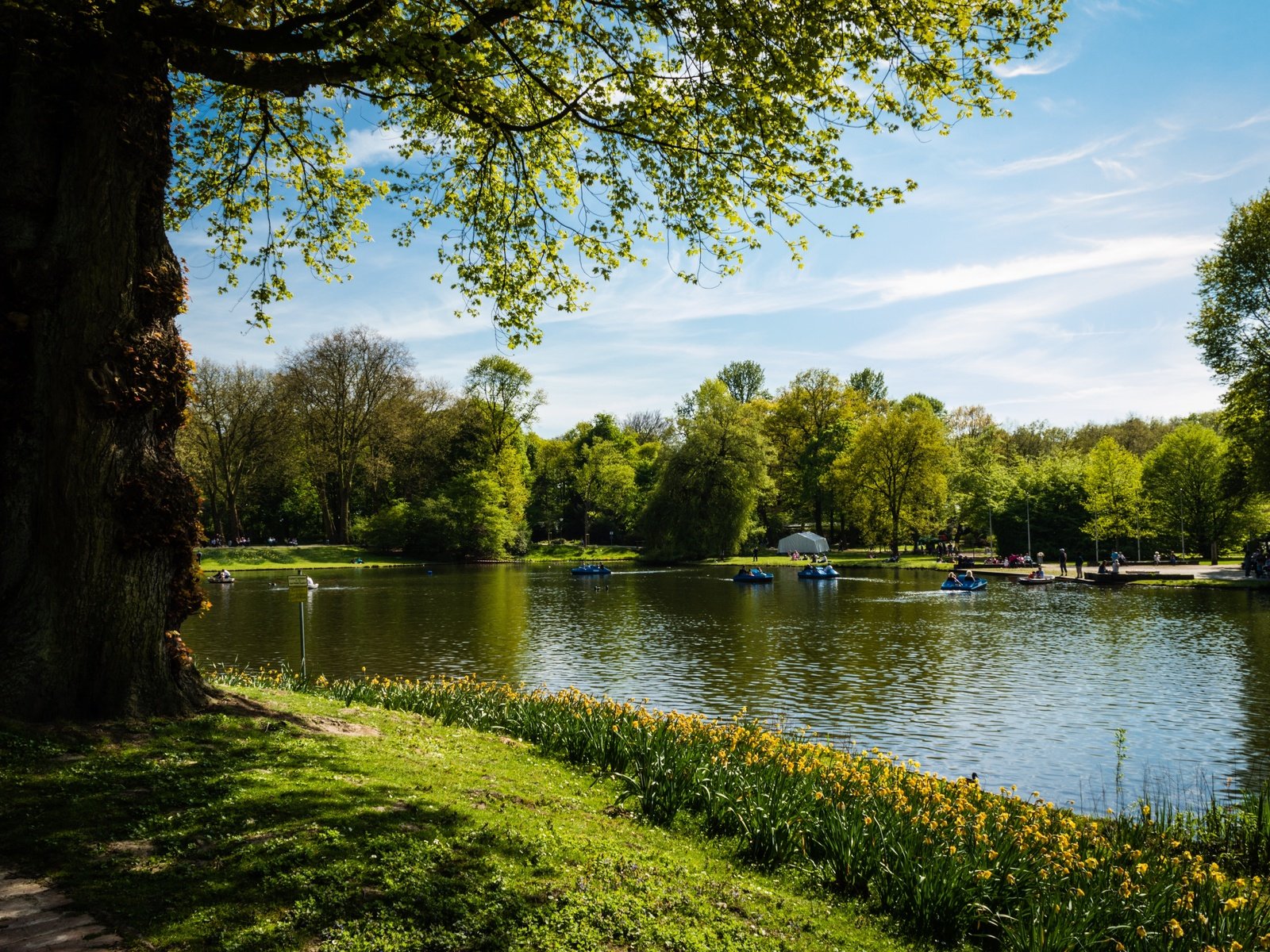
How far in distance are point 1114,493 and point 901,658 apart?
39.8m

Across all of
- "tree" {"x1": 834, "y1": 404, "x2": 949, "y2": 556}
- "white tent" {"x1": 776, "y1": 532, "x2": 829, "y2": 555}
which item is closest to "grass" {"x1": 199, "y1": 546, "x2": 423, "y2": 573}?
"white tent" {"x1": 776, "y1": 532, "x2": 829, "y2": 555}

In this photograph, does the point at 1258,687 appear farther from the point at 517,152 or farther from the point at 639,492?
the point at 639,492

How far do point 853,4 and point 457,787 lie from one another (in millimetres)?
8126

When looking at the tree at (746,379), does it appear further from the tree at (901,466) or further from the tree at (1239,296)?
the tree at (1239,296)

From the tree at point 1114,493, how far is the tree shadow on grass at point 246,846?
56.5 m

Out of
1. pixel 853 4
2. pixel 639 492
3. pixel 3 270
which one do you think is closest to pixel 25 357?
pixel 3 270

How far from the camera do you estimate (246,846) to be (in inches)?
188

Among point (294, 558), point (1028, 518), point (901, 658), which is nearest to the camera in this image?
point (901, 658)

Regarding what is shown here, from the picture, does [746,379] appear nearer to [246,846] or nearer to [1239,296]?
[1239,296]

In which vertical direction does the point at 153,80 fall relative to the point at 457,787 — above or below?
above

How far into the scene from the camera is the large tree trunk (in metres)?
6.74

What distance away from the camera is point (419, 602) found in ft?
116

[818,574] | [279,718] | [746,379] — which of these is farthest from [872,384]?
[279,718]

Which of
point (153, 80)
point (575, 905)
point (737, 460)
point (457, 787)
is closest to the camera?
point (575, 905)
